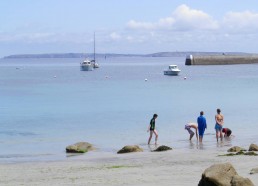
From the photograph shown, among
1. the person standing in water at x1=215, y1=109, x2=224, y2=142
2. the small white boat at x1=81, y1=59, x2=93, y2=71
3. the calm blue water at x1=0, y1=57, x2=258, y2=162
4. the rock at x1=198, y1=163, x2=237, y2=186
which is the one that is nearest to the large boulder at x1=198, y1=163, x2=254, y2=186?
the rock at x1=198, y1=163, x2=237, y2=186

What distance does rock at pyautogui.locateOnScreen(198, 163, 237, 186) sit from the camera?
1332 centimetres

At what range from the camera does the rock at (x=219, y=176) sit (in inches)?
524

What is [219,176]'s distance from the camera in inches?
528

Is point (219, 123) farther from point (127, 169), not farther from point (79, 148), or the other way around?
point (127, 169)

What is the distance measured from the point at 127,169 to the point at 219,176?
5.80 metres

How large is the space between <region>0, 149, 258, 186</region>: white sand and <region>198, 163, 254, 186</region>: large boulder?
1525 mm

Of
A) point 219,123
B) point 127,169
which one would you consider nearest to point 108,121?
point 219,123

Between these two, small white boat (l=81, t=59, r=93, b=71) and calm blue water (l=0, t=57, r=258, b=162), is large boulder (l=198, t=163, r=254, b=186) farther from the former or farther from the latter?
small white boat (l=81, t=59, r=93, b=71)

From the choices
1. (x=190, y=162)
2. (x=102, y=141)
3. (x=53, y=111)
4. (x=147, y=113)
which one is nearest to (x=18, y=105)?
(x=53, y=111)

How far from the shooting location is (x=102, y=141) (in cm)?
3061

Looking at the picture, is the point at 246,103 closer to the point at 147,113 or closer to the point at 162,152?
the point at 147,113

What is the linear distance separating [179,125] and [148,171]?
64.1 ft

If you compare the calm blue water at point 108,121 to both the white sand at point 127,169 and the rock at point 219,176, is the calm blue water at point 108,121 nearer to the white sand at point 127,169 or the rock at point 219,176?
the white sand at point 127,169

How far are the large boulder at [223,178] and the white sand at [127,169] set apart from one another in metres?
1.52
